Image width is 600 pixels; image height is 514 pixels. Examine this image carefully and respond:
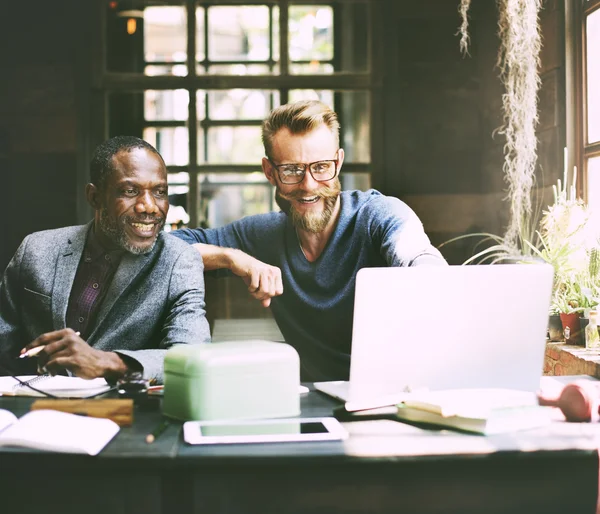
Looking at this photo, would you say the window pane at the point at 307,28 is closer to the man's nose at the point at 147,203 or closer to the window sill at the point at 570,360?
the man's nose at the point at 147,203

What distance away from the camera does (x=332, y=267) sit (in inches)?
106

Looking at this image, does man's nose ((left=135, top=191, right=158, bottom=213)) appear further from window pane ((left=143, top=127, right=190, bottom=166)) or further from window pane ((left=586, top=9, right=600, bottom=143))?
window pane ((left=586, top=9, right=600, bottom=143))

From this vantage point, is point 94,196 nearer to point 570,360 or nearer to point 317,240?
point 317,240

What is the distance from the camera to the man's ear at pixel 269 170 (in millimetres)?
2983

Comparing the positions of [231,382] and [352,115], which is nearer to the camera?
[231,382]

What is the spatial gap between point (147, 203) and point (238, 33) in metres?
1.35

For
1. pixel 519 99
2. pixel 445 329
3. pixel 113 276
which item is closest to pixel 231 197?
pixel 113 276

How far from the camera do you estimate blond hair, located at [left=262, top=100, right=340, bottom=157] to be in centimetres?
289

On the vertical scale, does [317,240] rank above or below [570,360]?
above

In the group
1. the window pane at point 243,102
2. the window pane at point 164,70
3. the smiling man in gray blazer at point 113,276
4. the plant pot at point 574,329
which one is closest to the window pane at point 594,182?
the plant pot at point 574,329

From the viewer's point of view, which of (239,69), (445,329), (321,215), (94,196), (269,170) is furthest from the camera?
(239,69)

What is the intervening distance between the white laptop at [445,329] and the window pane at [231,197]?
1.97 m

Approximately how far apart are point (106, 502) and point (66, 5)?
2.79 meters

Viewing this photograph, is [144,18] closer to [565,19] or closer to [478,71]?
[478,71]
